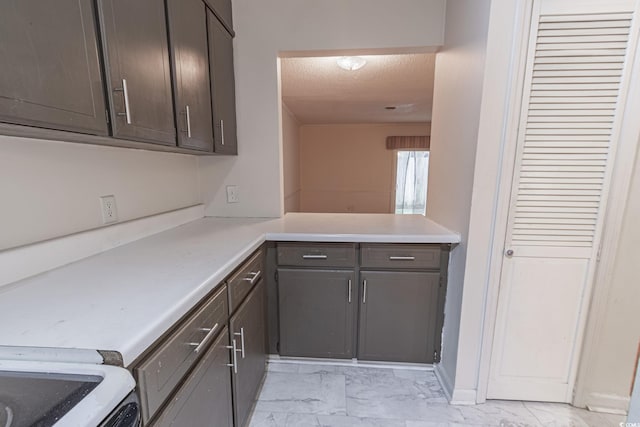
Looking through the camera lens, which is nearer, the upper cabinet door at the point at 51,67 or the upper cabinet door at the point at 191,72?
the upper cabinet door at the point at 51,67

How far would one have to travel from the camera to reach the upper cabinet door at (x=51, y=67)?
0.67 m

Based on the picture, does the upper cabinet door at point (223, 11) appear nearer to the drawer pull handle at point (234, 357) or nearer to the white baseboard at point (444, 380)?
the drawer pull handle at point (234, 357)

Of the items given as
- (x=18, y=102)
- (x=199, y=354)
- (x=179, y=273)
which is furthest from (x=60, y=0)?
(x=199, y=354)

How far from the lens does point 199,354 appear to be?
924 millimetres

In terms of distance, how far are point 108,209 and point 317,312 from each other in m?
1.23

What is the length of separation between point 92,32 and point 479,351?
2.11 m

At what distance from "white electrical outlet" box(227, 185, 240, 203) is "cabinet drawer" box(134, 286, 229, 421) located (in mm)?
1156

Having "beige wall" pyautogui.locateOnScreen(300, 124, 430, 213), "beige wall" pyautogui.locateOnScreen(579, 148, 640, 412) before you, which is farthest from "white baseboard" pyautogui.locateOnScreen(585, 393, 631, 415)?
"beige wall" pyautogui.locateOnScreen(300, 124, 430, 213)

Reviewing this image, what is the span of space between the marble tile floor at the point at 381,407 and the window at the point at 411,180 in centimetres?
493

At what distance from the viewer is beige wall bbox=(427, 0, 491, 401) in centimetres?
140

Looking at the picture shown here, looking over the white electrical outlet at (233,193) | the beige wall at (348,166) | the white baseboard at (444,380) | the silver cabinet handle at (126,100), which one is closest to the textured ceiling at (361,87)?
the beige wall at (348,166)

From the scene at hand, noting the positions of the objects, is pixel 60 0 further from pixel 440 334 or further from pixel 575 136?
pixel 440 334

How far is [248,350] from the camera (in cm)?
139

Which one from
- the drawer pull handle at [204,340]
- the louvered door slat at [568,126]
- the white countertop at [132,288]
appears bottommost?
the drawer pull handle at [204,340]
